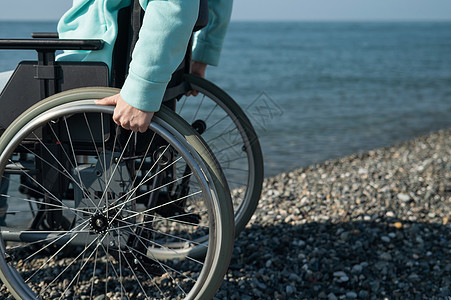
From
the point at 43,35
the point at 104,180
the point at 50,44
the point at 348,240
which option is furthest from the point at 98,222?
the point at 348,240

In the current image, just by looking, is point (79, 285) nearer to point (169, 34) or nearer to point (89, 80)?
point (89, 80)

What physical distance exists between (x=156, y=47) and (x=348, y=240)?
5.92 ft

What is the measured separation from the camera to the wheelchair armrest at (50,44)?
1.82 meters

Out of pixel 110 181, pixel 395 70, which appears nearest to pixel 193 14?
pixel 110 181

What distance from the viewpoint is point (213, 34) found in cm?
261

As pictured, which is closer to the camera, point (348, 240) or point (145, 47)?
point (145, 47)

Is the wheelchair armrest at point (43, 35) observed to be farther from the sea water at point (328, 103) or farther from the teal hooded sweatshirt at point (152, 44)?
the teal hooded sweatshirt at point (152, 44)

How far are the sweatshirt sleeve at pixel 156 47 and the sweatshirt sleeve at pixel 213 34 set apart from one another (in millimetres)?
800

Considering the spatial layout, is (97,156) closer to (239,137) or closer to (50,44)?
(50,44)

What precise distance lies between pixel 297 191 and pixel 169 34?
2.60m

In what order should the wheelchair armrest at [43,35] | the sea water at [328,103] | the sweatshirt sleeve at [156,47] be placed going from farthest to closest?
1. the sea water at [328,103]
2. the wheelchair armrest at [43,35]
3. the sweatshirt sleeve at [156,47]

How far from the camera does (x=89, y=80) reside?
1.89 meters

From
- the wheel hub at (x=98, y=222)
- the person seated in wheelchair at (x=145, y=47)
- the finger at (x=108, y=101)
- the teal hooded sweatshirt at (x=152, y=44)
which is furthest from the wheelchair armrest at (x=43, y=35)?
the wheel hub at (x=98, y=222)

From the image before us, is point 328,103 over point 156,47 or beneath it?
beneath
